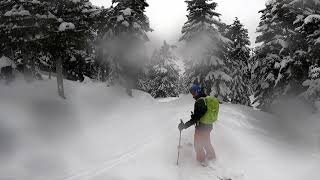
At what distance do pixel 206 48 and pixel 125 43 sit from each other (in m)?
8.96

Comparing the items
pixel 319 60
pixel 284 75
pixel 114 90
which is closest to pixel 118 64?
pixel 114 90

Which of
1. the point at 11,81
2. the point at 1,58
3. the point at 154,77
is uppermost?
the point at 1,58

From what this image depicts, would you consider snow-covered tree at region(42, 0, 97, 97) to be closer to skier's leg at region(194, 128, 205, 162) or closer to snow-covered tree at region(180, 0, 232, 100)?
snow-covered tree at region(180, 0, 232, 100)

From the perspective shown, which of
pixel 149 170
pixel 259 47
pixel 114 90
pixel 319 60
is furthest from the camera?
pixel 114 90

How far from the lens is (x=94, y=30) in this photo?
40625 millimetres

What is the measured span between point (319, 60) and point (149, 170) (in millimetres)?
15863

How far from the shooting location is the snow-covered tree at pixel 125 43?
39.5 metres

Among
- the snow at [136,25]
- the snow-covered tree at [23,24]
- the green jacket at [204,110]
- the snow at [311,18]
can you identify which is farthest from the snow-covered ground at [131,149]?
the snow at [136,25]

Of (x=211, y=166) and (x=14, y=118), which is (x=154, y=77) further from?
(x=211, y=166)

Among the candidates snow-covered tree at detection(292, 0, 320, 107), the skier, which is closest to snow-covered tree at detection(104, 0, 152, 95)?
snow-covered tree at detection(292, 0, 320, 107)

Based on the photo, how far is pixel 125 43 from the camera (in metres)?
39.7

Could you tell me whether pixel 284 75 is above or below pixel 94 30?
below

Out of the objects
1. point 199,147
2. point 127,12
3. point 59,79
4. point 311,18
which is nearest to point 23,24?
point 59,79

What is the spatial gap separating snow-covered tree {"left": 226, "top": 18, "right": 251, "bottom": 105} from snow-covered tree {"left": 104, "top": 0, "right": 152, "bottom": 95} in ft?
39.1
